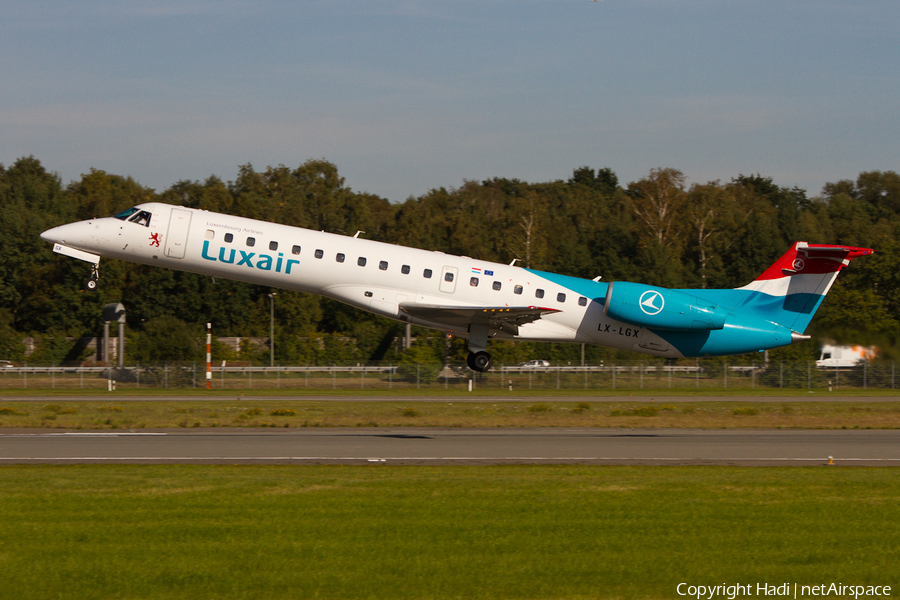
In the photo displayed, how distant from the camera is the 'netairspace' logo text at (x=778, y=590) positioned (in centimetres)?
982

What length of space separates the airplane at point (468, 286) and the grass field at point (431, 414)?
14.7ft

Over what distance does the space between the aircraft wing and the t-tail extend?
6943 millimetres

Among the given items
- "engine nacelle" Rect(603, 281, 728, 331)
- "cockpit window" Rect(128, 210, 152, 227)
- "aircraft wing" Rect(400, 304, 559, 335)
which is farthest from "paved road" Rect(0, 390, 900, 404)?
"cockpit window" Rect(128, 210, 152, 227)

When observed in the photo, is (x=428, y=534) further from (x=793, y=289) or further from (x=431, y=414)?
(x=431, y=414)

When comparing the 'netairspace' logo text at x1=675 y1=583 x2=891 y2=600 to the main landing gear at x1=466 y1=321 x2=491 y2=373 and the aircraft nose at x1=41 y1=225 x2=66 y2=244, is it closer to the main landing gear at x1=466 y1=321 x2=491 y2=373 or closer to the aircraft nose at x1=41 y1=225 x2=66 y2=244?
the main landing gear at x1=466 y1=321 x2=491 y2=373

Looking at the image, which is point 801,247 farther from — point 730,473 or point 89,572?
point 89,572

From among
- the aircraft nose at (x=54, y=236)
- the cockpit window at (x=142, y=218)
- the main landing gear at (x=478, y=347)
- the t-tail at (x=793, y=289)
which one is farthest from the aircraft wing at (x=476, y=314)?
the aircraft nose at (x=54, y=236)

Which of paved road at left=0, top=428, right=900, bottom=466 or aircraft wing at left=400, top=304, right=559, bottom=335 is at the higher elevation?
aircraft wing at left=400, top=304, right=559, bottom=335

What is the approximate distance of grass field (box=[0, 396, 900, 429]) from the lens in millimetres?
30312

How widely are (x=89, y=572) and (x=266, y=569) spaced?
1.94m

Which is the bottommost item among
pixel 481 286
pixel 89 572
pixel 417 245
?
pixel 89 572

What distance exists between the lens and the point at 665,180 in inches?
3413

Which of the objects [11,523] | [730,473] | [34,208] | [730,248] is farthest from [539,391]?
[34,208]

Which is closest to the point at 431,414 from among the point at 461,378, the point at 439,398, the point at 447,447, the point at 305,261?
the point at 439,398
